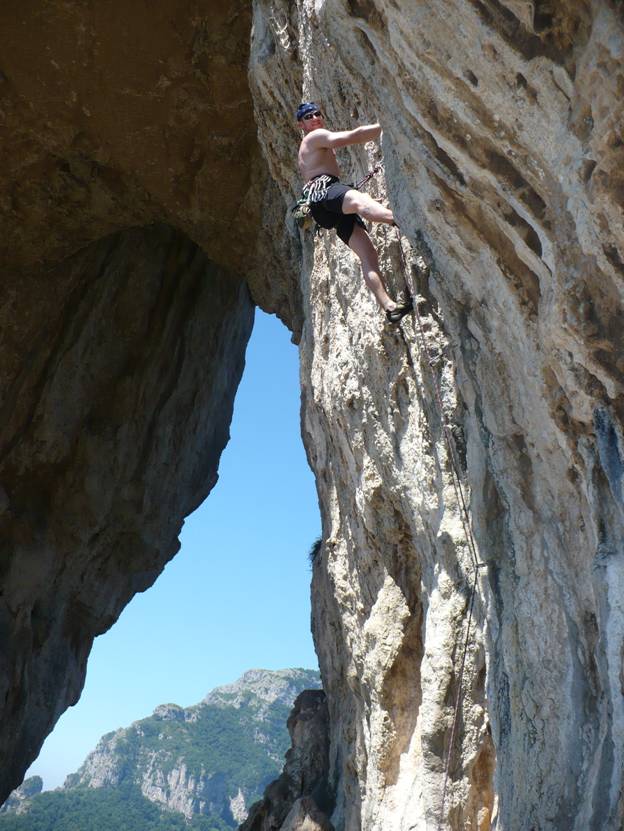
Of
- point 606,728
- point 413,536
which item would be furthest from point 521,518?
point 413,536

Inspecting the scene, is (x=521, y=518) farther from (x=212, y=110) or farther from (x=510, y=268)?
(x=212, y=110)

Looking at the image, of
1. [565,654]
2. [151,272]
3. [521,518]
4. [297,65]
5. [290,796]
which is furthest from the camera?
[151,272]

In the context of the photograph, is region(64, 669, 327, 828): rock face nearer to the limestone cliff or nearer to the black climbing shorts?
the limestone cliff

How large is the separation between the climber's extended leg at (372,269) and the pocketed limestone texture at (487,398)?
0.74ft

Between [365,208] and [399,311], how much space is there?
0.70 m

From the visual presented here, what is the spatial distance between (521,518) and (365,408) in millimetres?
2206

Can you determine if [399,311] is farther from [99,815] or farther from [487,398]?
[99,815]

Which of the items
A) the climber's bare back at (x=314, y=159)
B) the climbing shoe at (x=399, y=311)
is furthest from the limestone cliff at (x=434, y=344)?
the climber's bare back at (x=314, y=159)

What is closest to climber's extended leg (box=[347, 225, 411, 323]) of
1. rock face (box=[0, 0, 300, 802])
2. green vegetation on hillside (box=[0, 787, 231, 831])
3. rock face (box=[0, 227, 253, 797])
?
rock face (box=[0, 0, 300, 802])

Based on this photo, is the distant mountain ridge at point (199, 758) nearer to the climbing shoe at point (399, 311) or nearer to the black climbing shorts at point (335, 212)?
the climbing shoe at point (399, 311)

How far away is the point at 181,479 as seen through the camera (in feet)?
47.5

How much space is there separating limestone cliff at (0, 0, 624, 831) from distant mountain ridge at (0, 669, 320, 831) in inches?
1852

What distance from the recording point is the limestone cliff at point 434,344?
4152mm

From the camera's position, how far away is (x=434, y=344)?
5949 mm
